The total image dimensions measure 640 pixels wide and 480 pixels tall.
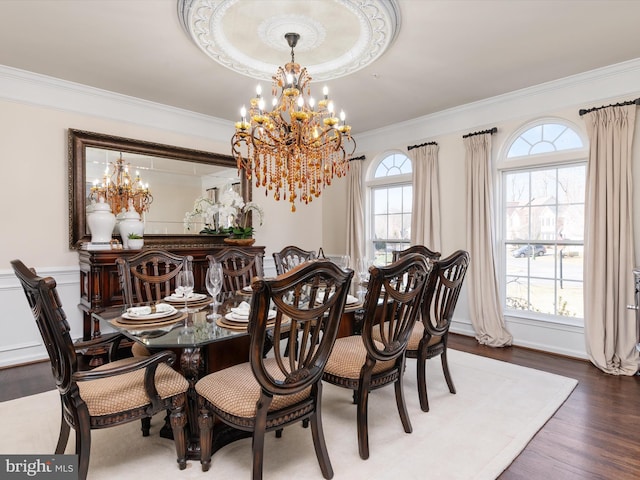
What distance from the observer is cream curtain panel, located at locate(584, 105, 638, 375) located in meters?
3.31

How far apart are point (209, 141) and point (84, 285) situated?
7.29 ft

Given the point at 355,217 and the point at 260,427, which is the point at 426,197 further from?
the point at 260,427

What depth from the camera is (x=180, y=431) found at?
191 centimetres

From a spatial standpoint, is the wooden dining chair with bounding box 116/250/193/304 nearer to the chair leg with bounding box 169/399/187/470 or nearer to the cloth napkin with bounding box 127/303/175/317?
the cloth napkin with bounding box 127/303/175/317

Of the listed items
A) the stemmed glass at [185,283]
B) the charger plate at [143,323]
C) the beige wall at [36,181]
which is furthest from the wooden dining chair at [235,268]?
the beige wall at [36,181]

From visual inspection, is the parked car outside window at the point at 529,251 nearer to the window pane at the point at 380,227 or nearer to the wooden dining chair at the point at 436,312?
the window pane at the point at 380,227

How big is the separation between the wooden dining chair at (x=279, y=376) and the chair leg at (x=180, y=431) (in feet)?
0.38

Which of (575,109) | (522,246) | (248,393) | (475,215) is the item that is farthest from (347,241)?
(248,393)

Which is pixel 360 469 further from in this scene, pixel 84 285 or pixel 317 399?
pixel 84 285

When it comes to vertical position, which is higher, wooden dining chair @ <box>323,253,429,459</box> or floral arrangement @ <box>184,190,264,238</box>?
floral arrangement @ <box>184,190,264,238</box>

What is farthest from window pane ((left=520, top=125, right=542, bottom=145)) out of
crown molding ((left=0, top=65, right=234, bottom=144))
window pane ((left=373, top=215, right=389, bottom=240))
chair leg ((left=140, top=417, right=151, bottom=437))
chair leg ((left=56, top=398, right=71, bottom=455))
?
chair leg ((left=56, top=398, right=71, bottom=455))

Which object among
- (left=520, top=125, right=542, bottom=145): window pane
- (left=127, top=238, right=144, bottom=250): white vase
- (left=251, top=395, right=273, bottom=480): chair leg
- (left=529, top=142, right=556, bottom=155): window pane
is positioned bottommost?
(left=251, top=395, right=273, bottom=480): chair leg

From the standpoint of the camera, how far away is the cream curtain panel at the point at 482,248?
412 centimetres

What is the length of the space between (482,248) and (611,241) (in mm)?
1160
